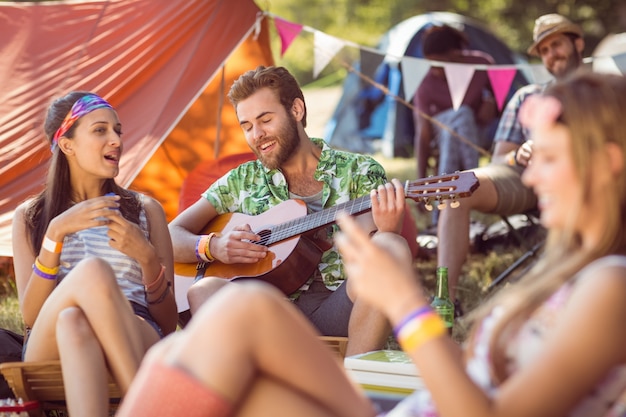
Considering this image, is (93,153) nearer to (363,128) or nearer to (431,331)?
(431,331)

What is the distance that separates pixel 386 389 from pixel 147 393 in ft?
2.60

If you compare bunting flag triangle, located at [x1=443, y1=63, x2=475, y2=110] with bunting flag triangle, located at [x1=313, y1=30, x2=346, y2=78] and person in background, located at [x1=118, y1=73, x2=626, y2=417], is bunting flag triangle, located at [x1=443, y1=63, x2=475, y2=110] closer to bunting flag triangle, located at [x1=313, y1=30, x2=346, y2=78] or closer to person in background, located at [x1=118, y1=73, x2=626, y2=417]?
bunting flag triangle, located at [x1=313, y1=30, x2=346, y2=78]

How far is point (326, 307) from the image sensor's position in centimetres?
327

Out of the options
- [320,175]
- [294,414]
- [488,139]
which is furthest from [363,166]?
[488,139]

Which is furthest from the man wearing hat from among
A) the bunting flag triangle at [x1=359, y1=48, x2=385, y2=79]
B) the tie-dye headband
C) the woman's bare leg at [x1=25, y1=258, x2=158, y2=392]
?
the woman's bare leg at [x1=25, y1=258, x2=158, y2=392]

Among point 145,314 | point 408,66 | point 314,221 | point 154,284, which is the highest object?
point 408,66

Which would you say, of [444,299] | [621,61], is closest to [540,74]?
[621,61]

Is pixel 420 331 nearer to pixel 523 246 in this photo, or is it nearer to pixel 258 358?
pixel 258 358

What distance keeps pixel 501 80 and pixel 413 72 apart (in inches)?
25.5

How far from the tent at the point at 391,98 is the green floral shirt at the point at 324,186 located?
532cm

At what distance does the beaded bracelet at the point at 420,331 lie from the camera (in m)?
1.56

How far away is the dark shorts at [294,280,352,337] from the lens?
3186 mm

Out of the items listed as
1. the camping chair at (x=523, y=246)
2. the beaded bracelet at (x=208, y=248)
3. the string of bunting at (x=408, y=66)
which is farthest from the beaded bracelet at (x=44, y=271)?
the string of bunting at (x=408, y=66)

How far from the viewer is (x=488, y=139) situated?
807 cm
